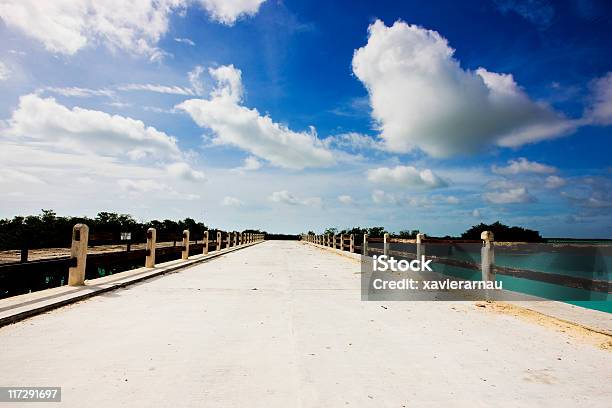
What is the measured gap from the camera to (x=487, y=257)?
24.2 feet

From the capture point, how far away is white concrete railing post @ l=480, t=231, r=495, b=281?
729 cm

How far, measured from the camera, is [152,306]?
6172mm

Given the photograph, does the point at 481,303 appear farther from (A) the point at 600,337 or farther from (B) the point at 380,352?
(B) the point at 380,352

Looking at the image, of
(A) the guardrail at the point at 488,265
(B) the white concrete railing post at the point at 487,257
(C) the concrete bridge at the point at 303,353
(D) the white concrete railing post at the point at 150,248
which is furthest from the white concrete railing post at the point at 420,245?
(D) the white concrete railing post at the point at 150,248

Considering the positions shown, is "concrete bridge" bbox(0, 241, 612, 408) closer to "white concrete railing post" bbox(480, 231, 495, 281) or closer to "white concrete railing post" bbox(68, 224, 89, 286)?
"white concrete railing post" bbox(480, 231, 495, 281)

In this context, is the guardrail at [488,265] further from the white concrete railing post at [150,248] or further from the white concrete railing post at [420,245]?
the white concrete railing post at [150,248]

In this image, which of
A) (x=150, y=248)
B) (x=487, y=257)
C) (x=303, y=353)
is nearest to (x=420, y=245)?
(x=487, y=257)

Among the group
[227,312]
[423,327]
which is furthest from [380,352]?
[227,312]

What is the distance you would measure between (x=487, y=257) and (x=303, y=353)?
5.14 metres

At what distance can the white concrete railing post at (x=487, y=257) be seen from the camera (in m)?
7.29

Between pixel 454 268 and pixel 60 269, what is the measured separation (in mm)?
8481

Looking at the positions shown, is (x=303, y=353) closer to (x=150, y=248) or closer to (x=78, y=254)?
(x=78, y=254)

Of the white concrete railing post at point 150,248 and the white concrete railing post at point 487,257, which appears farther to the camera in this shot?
the white concrete railing post at point 150,248

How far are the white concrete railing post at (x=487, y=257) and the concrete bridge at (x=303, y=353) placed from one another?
34.8 inches
